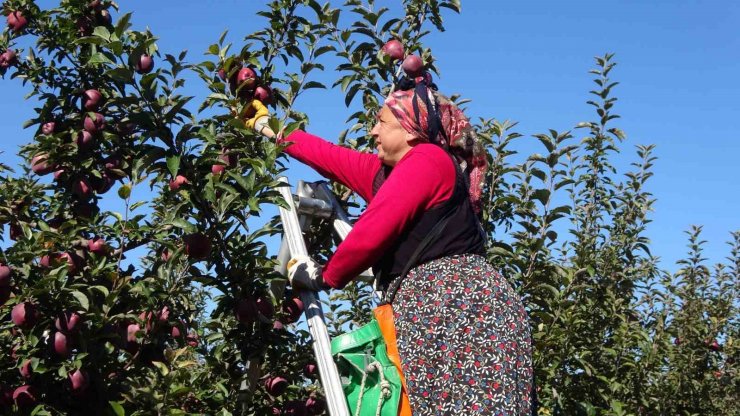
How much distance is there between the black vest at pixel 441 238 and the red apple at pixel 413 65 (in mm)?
850

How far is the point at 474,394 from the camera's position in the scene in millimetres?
2111

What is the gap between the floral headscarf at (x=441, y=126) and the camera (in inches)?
95.3

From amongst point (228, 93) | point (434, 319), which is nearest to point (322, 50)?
point (228, 93)

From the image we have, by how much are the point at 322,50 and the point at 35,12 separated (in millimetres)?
1170

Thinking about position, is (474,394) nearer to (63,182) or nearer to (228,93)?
(228,93)

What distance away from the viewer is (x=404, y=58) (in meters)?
3.36

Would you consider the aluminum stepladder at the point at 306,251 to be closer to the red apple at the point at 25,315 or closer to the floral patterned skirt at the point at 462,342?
the floral patterned skirt at the point at 462,342

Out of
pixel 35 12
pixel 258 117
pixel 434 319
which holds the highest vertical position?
pixel 35 12

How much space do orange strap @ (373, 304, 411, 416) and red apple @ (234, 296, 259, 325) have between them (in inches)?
15.5

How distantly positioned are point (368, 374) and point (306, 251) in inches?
18.7

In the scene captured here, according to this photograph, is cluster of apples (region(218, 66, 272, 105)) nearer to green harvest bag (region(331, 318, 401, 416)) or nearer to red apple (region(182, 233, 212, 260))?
red apple (region(182, 233, 212, 260))

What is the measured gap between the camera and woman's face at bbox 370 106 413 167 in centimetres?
244

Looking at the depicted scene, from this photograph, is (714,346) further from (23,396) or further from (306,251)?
(23,396)

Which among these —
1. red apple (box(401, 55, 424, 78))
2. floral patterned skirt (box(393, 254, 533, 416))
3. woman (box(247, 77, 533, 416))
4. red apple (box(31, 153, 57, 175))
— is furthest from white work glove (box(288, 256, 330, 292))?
red apple (box(31, 153, 57, 175))
